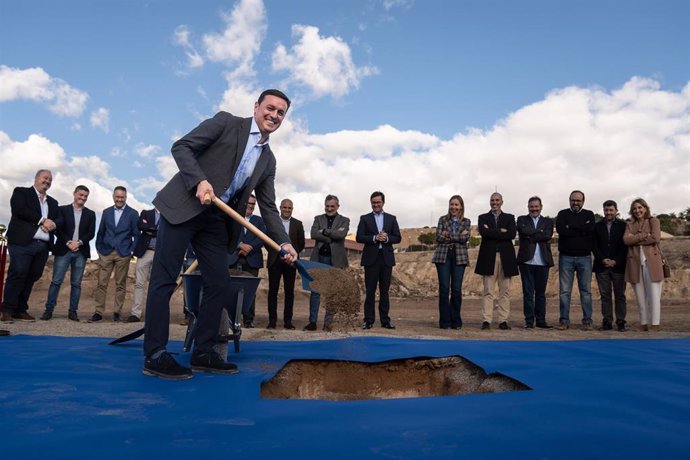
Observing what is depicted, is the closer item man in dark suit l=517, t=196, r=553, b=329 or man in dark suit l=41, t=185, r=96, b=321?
man in dark suit l=41, t=185, r=96, b=321

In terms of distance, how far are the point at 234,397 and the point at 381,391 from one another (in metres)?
1.46

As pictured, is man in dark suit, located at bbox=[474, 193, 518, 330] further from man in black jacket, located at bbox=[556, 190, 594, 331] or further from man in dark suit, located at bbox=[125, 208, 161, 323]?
man in dark suit, located at bbox=[125, 208, 161, 323]

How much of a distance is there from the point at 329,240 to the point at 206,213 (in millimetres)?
4145

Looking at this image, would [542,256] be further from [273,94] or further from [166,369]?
[166,369]

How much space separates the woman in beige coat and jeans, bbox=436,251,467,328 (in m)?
2.27

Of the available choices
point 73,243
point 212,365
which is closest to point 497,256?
point 212,365

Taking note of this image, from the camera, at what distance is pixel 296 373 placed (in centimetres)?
365

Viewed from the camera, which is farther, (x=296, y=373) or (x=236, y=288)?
(x=236, y=288)

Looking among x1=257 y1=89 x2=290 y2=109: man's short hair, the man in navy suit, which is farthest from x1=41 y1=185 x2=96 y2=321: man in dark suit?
x1=257 y1=89 x2=290 y2=109: man's short hair

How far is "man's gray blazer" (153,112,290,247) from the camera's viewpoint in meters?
3.11

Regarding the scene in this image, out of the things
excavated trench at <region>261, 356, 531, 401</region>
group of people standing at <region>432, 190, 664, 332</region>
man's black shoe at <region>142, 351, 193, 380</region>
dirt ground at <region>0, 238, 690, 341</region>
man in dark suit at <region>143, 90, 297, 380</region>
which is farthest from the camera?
group of people standing at <region>432, 190, 664, 332</region>

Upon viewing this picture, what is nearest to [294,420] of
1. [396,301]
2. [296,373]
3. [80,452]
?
[80,452]

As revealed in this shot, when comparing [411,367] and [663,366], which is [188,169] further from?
[663,366]

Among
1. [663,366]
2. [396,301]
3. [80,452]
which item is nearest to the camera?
[80,452]
